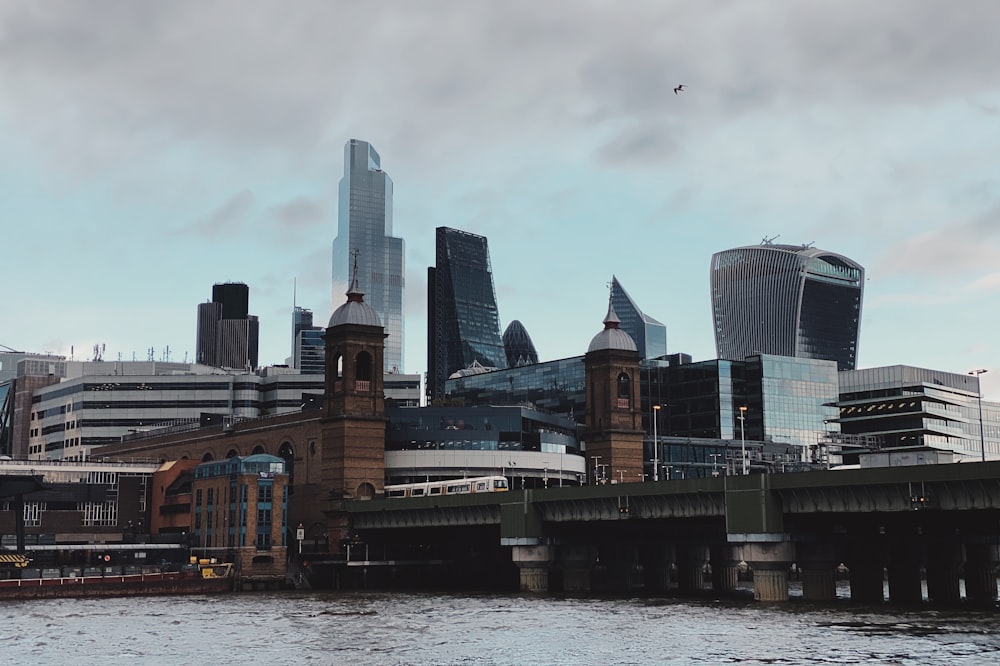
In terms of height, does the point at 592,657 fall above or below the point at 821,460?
below

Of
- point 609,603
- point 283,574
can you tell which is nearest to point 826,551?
point 609,603

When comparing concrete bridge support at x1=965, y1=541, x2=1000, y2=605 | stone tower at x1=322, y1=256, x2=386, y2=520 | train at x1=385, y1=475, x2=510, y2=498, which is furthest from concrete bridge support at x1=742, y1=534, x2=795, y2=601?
stone tower at x1=322, y1=256, x2=386, y2=520

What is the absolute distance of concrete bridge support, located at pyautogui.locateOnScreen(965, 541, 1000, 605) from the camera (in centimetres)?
11919

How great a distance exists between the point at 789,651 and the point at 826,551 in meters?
39.7

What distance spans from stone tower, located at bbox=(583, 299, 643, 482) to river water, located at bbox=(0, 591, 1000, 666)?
6948cm

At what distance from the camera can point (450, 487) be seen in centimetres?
15462

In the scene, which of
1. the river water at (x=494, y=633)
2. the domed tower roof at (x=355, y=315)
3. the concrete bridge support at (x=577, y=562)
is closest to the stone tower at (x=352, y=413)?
the domed tower roof at (x=355, y=315)

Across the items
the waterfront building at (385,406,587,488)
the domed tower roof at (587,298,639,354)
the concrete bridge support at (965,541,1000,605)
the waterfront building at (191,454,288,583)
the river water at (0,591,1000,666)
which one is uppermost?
the domed tower roof at (587,298,639,354)

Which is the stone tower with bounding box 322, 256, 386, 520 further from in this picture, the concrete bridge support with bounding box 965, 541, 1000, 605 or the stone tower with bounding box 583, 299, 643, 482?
the concrete bridge support with bounding box 965, 541, 1000, 605

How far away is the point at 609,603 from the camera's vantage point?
10281 centimetres

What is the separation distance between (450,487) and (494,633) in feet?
256

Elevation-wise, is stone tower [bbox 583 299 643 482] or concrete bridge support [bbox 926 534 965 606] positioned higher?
stone tower [bbox 583 299 643 482]

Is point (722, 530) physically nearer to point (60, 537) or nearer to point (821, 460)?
point (821, 460)

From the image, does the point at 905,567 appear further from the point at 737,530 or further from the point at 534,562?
the point at 534,562
